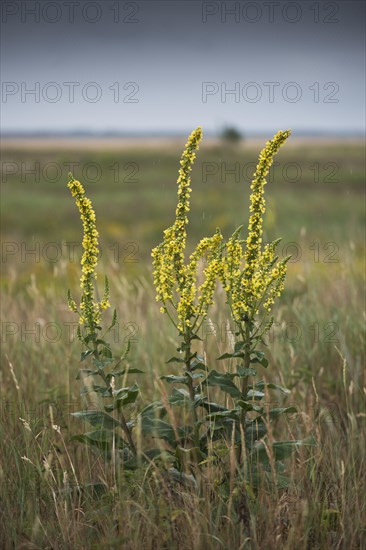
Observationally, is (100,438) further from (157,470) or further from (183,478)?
(183,478)

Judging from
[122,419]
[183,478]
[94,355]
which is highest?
[94,355]

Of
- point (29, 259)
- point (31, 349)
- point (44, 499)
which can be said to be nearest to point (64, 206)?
point (29, 259)

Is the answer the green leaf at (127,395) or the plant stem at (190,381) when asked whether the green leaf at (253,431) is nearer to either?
the plant stem at (190,381)

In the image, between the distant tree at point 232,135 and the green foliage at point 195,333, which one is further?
the distant tree at point 232,135

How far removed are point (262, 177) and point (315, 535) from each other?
1.49m

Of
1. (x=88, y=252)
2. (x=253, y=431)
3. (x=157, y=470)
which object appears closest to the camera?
(x=157, y=470)

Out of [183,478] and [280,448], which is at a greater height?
[280,448]

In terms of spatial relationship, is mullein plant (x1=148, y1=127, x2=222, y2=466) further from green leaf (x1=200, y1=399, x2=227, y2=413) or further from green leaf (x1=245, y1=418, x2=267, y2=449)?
green leaf (x1=245, y1=418, x2=267, y2=449)

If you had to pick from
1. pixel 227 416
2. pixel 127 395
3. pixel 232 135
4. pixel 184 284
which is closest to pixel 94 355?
pixel 127 395

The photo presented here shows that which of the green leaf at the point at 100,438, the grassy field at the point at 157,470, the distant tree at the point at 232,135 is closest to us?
the grassy field at the point at 157,470

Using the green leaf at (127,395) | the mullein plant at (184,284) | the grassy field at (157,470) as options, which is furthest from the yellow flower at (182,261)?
the green leaf at (127,395)

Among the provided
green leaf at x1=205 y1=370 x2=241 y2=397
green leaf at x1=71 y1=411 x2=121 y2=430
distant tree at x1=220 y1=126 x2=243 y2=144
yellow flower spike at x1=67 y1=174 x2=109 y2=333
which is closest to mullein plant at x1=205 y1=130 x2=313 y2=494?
green leaf at x1=205 y1=370 x2=241 y2=397

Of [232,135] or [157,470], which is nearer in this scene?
[157,470]

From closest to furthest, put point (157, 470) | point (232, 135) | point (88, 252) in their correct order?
point (157, 470) < point (88, 252) < point (232, 135)
